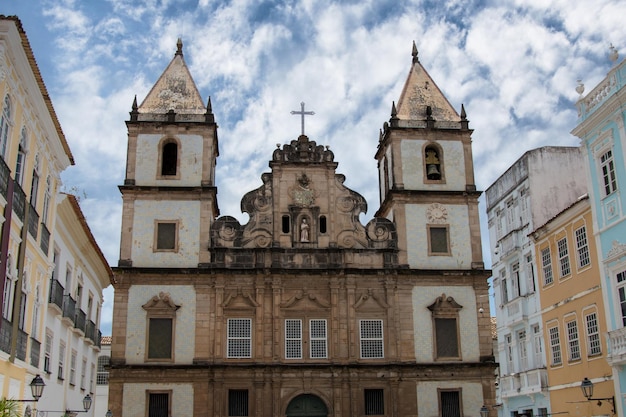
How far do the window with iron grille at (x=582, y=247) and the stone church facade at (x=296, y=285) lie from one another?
4.76 m

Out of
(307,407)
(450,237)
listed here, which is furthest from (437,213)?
(307,407)

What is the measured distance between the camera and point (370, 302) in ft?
98.8

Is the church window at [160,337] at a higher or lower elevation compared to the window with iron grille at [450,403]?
higher

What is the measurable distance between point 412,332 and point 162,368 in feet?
32.0

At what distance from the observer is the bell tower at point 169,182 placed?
30.1m

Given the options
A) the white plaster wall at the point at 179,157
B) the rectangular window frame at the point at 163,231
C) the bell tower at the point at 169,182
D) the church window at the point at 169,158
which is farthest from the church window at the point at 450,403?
the church window at the point at 169,158

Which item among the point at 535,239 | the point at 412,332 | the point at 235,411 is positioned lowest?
the point at 235,411

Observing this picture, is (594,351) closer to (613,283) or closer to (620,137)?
(613,283)

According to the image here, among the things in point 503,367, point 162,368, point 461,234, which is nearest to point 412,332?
point 461,234

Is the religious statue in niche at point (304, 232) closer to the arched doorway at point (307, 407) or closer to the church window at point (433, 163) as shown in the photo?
the church window at point (433, 163)

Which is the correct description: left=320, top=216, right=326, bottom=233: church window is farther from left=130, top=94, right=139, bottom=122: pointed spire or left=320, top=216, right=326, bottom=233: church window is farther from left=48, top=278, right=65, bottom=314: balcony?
left=48, top=278, right=65, bottom=314: balcony

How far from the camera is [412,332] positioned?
29828mm

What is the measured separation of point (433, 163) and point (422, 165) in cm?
71

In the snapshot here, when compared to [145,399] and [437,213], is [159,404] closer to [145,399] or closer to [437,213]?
[145,399]
